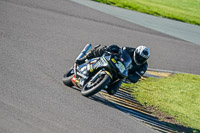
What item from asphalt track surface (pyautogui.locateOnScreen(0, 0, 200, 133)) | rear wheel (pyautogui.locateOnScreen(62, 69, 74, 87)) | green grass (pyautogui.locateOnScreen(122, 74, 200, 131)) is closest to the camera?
asphalt track surface (pyautogui.locateOnScreen(0, 0, 200, 133))

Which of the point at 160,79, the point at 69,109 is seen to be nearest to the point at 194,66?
the point at 160,79

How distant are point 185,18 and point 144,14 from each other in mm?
2999

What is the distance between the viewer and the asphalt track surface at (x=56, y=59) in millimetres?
6852

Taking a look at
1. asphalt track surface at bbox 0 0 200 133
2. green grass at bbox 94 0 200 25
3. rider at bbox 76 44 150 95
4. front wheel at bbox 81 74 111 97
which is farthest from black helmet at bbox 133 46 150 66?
green grass at bbox 94 0 200 25

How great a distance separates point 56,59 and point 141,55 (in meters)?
3.11

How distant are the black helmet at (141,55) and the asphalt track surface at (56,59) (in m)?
1.12

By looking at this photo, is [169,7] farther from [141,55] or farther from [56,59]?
[141,55]

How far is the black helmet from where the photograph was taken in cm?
880

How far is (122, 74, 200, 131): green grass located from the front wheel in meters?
1.82

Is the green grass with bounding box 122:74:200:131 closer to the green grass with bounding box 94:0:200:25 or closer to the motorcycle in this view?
the motorcycle

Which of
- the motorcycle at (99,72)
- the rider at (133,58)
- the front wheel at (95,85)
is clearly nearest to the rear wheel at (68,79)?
the motorcycle at (99,72)

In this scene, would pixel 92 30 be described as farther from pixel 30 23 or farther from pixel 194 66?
pixel 194 66

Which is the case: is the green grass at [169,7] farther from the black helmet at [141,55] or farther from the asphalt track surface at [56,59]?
the black helmet at [141,55]

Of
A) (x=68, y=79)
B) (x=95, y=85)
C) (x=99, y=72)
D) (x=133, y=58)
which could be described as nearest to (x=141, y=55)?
(x=133, y=58)
